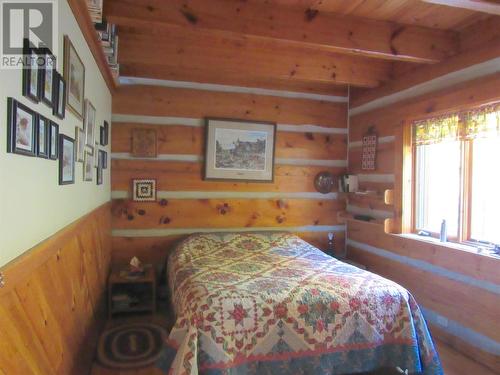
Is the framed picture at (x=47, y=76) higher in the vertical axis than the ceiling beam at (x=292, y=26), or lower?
lower

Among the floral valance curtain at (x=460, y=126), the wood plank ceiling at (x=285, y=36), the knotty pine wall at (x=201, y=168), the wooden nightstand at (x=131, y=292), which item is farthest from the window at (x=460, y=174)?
the wooden nightstand at (x=131, y=292)

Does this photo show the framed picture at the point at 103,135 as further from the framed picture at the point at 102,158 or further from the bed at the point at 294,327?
the bed at the point at 294,327

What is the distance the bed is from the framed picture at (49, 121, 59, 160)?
42.5 inches

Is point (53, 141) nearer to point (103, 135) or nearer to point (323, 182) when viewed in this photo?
point (103, 135)

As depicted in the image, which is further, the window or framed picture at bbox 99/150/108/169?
framed picture at bbox 99/150/108/169

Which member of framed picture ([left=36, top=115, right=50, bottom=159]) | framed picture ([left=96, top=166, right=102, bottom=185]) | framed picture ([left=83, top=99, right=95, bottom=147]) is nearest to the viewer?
framed picture ([left=36, top=115, right=50, bottom=159])

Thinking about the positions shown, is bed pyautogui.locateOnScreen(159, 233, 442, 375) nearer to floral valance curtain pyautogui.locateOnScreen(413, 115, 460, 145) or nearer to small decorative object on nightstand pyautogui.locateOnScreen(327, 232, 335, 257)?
floral valance curtain pyautogui.locateOnScreen(413, 115, 460, 145)

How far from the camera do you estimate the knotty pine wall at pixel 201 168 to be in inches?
136

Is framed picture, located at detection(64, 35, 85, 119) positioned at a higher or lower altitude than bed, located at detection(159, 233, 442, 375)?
higher

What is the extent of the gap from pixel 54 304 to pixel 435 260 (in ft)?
8.68

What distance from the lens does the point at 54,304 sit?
1471 mm

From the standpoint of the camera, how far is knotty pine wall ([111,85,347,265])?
345 centimetres

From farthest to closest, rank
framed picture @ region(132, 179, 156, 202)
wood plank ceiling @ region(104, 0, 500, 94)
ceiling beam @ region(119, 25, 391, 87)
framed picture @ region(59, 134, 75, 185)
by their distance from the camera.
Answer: framed picture @ region(132, 179, 156, 202)
ceiling beam @ region(119, 25, 391, 87)
wood plank ceiling @ region(104, 0, 500, 94)
framed picture @ region(59, 134, 75, 185)

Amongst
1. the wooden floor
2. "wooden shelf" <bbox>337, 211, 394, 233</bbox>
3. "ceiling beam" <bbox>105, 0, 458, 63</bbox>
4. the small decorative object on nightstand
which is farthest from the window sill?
"ceiling beam" <bbox>105, 0, 458, 63</bbox>
